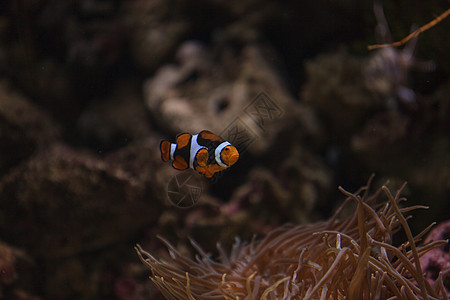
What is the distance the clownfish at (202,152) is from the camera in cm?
138

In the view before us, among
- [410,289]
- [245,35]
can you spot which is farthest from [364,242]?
[245,35]

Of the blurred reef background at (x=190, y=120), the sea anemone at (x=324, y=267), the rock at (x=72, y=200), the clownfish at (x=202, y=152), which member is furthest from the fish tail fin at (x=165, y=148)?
the rock at (x=72, y=200)

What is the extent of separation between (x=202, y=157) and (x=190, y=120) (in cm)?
195

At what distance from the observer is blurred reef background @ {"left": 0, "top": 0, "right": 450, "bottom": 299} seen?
104 inches

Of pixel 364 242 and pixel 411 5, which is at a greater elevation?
pixel 411 5

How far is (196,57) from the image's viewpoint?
387 centimetres

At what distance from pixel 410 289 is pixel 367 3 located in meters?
3.09

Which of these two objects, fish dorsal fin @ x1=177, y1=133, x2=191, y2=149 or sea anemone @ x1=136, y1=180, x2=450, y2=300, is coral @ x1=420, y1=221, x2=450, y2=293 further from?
fish dorsal fin @ x1=177, y1=133, x2=191, y2=149

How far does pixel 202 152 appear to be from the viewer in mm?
1408

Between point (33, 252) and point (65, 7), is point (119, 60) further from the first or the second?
point (33, 252)

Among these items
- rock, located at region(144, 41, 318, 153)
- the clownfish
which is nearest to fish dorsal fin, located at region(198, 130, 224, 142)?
the clownfish

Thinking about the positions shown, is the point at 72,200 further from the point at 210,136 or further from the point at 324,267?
the point at 324,267

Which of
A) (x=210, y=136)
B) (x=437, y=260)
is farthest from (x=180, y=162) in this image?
(x=437, y=260)

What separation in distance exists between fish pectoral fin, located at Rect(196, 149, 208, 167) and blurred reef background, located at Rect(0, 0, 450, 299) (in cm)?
20
